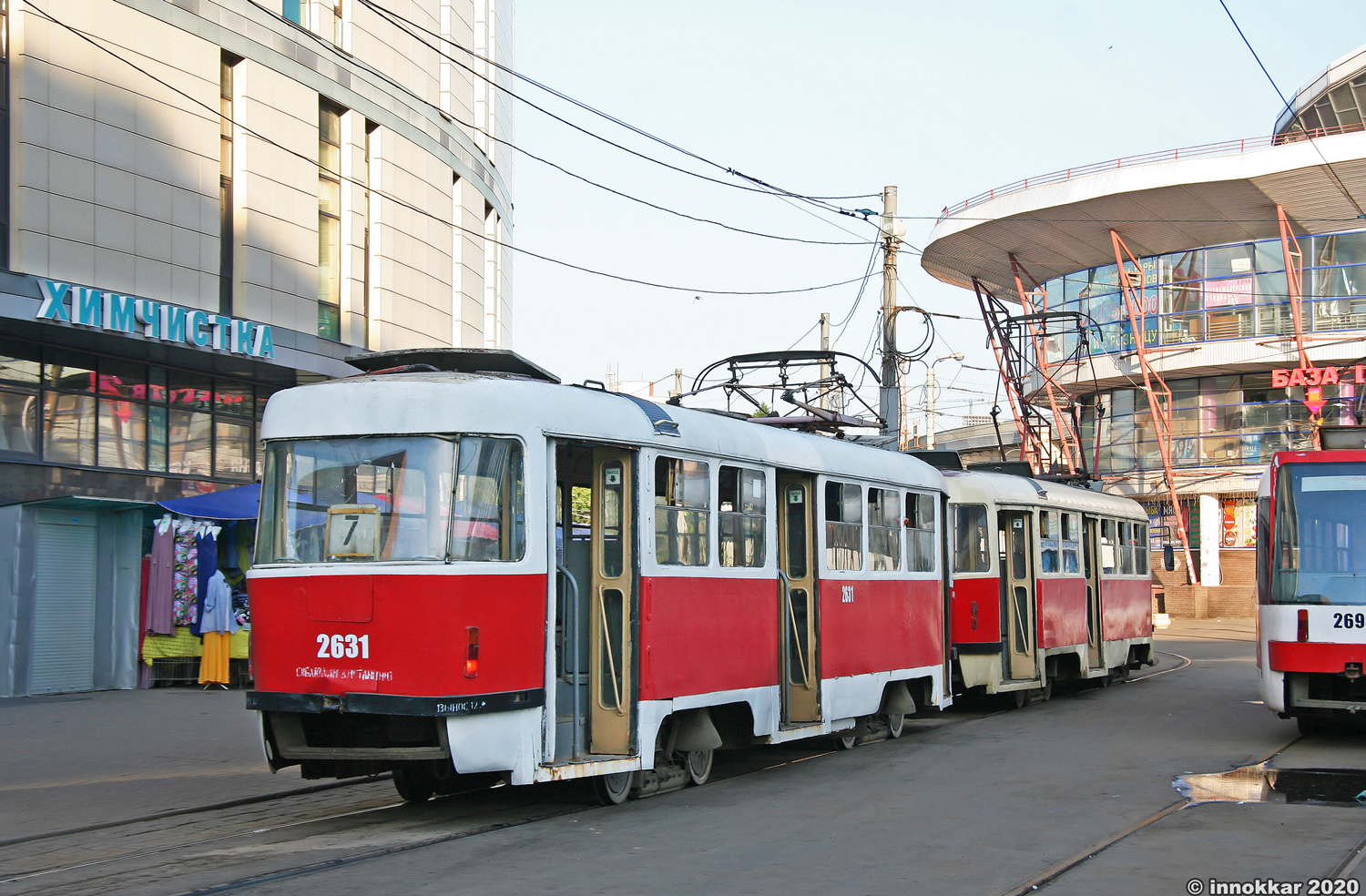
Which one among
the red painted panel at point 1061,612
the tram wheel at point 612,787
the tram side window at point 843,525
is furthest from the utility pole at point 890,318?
the tram wheel at point 612,787

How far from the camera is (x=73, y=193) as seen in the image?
18.4 meters

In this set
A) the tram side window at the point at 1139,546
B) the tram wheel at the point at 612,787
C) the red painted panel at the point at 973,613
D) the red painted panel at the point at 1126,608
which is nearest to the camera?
the tram wheel at the point at 612,787

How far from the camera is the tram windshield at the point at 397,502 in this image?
8.70 metres

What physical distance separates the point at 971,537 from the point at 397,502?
10039 mm

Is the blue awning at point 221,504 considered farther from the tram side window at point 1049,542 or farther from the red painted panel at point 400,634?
the tram side window at point 1049,542

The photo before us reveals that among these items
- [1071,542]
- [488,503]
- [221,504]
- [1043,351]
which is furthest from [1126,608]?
[1043,351]

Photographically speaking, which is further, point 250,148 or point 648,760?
point 250,148

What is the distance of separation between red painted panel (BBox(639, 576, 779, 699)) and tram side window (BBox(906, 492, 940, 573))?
127 inches

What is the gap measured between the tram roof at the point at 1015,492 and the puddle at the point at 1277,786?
219 inches

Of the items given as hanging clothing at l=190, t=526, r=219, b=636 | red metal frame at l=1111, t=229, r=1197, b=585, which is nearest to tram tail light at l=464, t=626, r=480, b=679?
hanging clothing at l=190, t=526, r=219, b=636

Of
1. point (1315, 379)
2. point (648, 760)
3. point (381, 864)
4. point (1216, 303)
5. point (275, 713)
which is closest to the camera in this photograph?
point (381, 864)

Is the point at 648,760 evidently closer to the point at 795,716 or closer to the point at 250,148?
the point at 795,716

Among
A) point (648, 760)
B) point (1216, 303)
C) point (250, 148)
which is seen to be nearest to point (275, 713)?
point (648, 760)

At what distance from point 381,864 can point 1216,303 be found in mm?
42362
